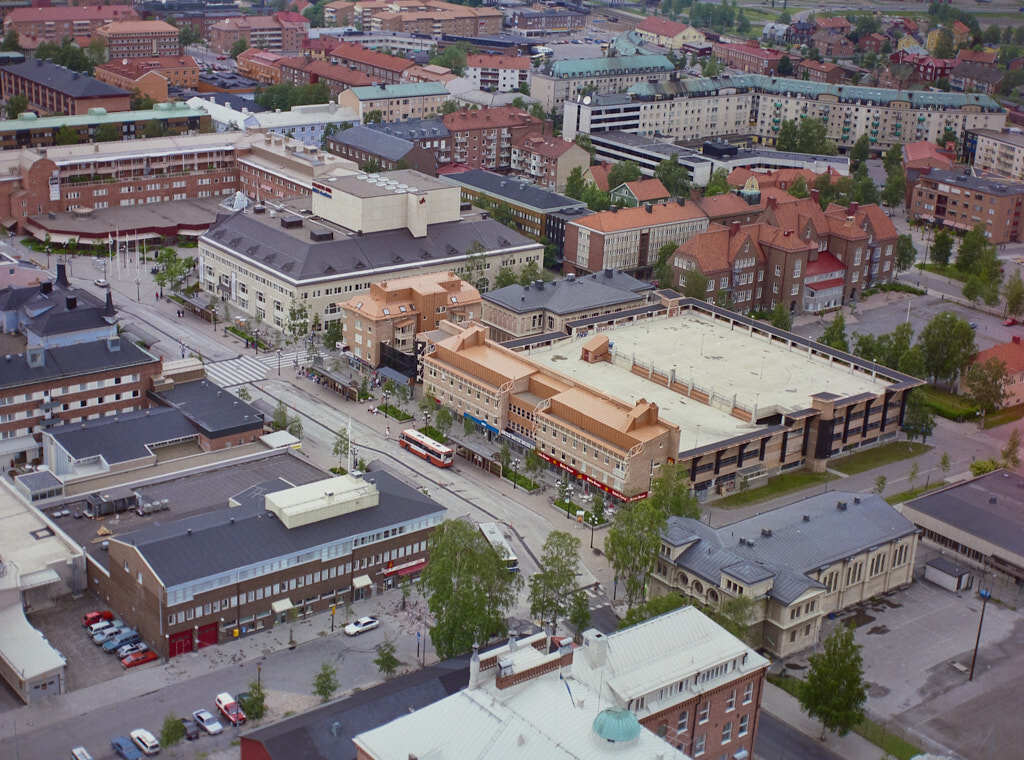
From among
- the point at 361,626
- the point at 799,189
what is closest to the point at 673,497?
the point at 361,626

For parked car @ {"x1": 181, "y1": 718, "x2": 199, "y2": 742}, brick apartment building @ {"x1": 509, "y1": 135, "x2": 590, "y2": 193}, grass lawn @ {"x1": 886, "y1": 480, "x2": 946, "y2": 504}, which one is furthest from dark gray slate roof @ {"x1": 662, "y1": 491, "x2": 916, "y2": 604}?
brick apartment building @ {"x1": 509, "y1": 135, "x2": 590, "y2": 193}

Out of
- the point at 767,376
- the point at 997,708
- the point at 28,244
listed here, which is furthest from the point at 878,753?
the point at 28,244

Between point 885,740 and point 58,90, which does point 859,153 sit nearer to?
point 58,90

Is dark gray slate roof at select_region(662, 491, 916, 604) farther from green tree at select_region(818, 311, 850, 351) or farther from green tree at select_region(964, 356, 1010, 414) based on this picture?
green tree at select_region(818, 311, 850, 351)

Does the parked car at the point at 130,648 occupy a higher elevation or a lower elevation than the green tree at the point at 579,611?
lower

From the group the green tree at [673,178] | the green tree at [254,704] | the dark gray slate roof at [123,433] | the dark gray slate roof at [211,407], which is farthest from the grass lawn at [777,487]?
the green tree at [673,178]

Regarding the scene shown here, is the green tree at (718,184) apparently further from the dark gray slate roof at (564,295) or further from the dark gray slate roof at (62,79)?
the dark gray slate roof at (62,79)

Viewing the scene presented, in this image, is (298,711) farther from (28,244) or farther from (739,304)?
(28,244)
